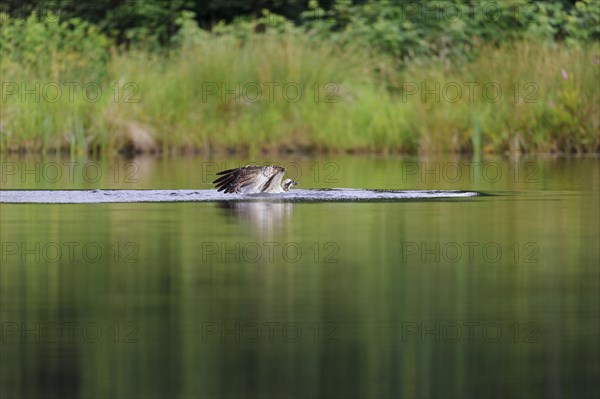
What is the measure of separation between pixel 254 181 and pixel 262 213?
189 cm

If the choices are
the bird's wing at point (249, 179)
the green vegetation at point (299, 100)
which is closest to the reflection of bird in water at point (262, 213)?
the bird's wing at point (249, 179)

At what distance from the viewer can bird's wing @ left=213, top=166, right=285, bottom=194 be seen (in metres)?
14.8

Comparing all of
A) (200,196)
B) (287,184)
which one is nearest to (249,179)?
(287,184)

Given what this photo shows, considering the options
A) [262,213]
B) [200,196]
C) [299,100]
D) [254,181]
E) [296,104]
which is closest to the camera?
[262,213]

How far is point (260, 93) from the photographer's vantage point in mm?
26453

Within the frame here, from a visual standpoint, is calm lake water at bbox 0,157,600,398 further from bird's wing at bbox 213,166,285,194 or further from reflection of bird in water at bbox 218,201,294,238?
bird's wing at bbox 213,166,285,194

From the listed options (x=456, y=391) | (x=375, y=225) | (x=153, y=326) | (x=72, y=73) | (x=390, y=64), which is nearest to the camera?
(x=456, y=391)

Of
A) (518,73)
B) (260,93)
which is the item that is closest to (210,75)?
(260,93)

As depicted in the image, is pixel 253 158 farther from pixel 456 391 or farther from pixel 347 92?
pixel 456 391

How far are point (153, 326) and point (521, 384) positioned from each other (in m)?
1.86

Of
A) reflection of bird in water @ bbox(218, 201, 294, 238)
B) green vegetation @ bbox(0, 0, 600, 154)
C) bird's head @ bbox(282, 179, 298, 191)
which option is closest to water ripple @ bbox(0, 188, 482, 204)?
bird's head @ bbox(282, 179, 298, 191)

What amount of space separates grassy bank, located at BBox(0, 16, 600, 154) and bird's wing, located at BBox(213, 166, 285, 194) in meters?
9.96

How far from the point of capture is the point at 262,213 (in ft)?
42.7

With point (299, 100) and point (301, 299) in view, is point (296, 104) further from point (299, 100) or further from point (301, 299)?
point (301, 299)
